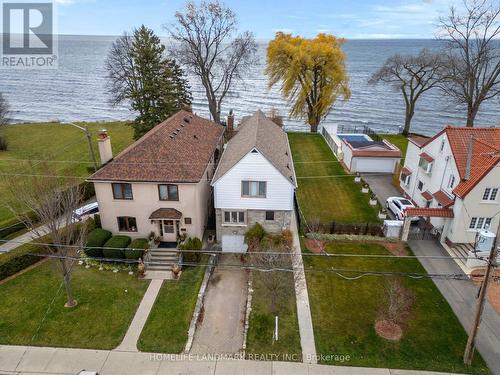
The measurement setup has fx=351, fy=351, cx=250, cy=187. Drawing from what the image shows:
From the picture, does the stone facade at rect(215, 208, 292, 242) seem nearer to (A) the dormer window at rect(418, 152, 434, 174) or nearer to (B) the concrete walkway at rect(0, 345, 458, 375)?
(B) the concrete walkway at rect(0, 345, 458, 375)

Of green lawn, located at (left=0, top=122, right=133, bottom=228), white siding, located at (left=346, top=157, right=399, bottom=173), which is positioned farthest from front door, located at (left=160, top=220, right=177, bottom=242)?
white siding, located at (left=346, top=157, right=399, bottom=173)

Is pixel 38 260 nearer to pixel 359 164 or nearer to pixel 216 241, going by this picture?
pixel 216 241

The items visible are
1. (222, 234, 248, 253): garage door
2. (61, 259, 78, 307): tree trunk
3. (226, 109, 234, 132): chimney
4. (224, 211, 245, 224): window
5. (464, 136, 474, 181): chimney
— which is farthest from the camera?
(226, 109, 234, 132): chimney

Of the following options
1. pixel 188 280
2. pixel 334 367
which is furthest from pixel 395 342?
pixel 188 280

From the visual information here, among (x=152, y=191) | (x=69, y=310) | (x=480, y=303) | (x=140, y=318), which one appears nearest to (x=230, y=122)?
(x=152, y=191)

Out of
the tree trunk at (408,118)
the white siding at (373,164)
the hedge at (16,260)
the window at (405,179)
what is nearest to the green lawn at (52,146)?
the hedge at (16,260)

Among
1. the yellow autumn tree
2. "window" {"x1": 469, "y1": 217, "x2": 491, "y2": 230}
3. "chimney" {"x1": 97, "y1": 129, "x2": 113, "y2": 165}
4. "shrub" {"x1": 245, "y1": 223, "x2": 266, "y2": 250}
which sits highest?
the yellow autumn tree

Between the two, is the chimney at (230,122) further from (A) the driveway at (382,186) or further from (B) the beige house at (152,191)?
(B) the beige house at (152,191)
